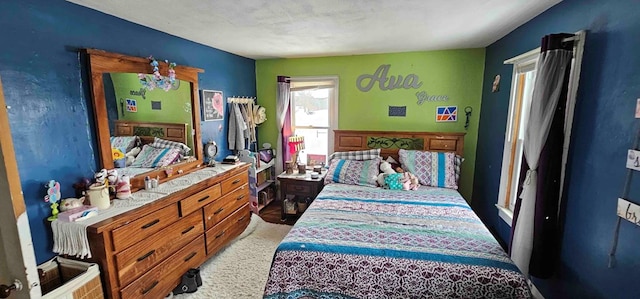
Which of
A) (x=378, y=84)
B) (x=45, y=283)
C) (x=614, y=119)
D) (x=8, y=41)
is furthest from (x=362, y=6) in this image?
(x=45, y=283)

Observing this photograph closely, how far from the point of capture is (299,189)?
3449mm

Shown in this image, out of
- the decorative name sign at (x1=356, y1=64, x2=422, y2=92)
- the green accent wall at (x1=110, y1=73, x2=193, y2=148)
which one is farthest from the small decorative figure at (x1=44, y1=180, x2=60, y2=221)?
the decorative name sign at (x1=356, y1=64, x2=422, y2=92)

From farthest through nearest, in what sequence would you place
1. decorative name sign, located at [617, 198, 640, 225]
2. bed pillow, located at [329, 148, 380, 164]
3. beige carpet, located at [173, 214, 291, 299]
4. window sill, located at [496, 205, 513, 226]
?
bed pillow, located at [329, 148, 380, 164]
window sill, located at [496, 205, 513, 226]
beige carpet, located at [173, 214, 291, 299]
decorative name sign, located at [617, 198, 640, 225]

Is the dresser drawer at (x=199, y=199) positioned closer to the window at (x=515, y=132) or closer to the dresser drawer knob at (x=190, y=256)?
the dresser drawer knob at (x=190, y=256)

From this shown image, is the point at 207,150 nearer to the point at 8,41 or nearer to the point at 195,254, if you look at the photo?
the point at 195,254

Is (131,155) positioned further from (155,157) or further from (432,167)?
(432,167)

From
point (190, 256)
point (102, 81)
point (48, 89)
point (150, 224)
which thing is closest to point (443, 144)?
point (190, 256)

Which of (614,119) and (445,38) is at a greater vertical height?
(445,38)

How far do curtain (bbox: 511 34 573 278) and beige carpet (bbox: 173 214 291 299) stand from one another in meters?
1.99

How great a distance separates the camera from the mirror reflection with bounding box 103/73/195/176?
2.08m

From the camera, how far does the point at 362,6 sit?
188cm

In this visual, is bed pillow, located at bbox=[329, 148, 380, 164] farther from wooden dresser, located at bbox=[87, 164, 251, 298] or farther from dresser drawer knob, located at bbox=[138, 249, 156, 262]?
dresser drawer knob, located at bbox=[138, 249, 156, 262]

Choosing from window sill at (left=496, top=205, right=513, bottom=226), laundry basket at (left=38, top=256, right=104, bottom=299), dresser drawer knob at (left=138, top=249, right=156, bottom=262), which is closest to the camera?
laundry basket at (left=38, top=256, right=104, bottom=299)

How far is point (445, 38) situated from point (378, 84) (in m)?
1.00
